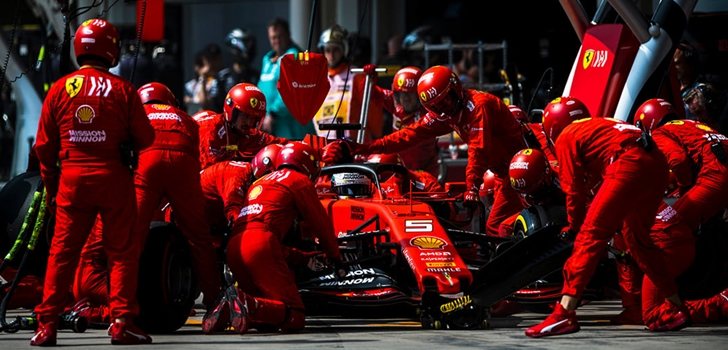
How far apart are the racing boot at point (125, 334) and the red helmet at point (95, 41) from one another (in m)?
1.81

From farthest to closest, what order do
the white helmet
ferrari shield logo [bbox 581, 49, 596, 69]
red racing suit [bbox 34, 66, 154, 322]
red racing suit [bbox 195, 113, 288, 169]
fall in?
the white helmet < ferrari shield logo [bbox 581, 49, 596, 69] < red racing suit [bbox 195, 113, 288, 169] < red racing suit [bbox 34, 66, 154, 322]

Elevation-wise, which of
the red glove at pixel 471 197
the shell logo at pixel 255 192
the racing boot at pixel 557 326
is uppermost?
the shell logo at pixel 255 192

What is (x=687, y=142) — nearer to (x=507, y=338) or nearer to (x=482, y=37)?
(x=507, y=338)

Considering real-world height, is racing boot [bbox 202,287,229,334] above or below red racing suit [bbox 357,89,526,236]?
below

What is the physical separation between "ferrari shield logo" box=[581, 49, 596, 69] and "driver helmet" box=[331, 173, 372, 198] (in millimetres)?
2786

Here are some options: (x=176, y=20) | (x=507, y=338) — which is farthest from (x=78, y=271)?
(x=176, y=20)

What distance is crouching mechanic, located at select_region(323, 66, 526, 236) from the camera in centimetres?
1566

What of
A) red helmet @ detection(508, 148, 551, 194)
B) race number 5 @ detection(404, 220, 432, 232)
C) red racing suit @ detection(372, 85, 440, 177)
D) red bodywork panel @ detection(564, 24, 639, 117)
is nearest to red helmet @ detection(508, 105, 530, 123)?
red bodywork panel @ detection(564, 24, 639, 117)

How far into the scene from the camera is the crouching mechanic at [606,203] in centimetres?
1253

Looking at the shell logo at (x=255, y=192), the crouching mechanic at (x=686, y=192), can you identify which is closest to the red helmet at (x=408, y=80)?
the crouching mechanic at (x=686, y=192)

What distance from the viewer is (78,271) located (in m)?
13.2

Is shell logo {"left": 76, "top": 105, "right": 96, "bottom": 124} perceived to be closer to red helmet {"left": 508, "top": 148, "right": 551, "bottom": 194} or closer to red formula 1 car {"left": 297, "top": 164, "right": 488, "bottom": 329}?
red formula 1 car {"left": 297, "top": 164, "right": 488, "bottom": 329}

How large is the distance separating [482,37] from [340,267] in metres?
14.6

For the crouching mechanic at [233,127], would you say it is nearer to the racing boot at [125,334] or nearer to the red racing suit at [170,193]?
the red racing suit at [170,193]
